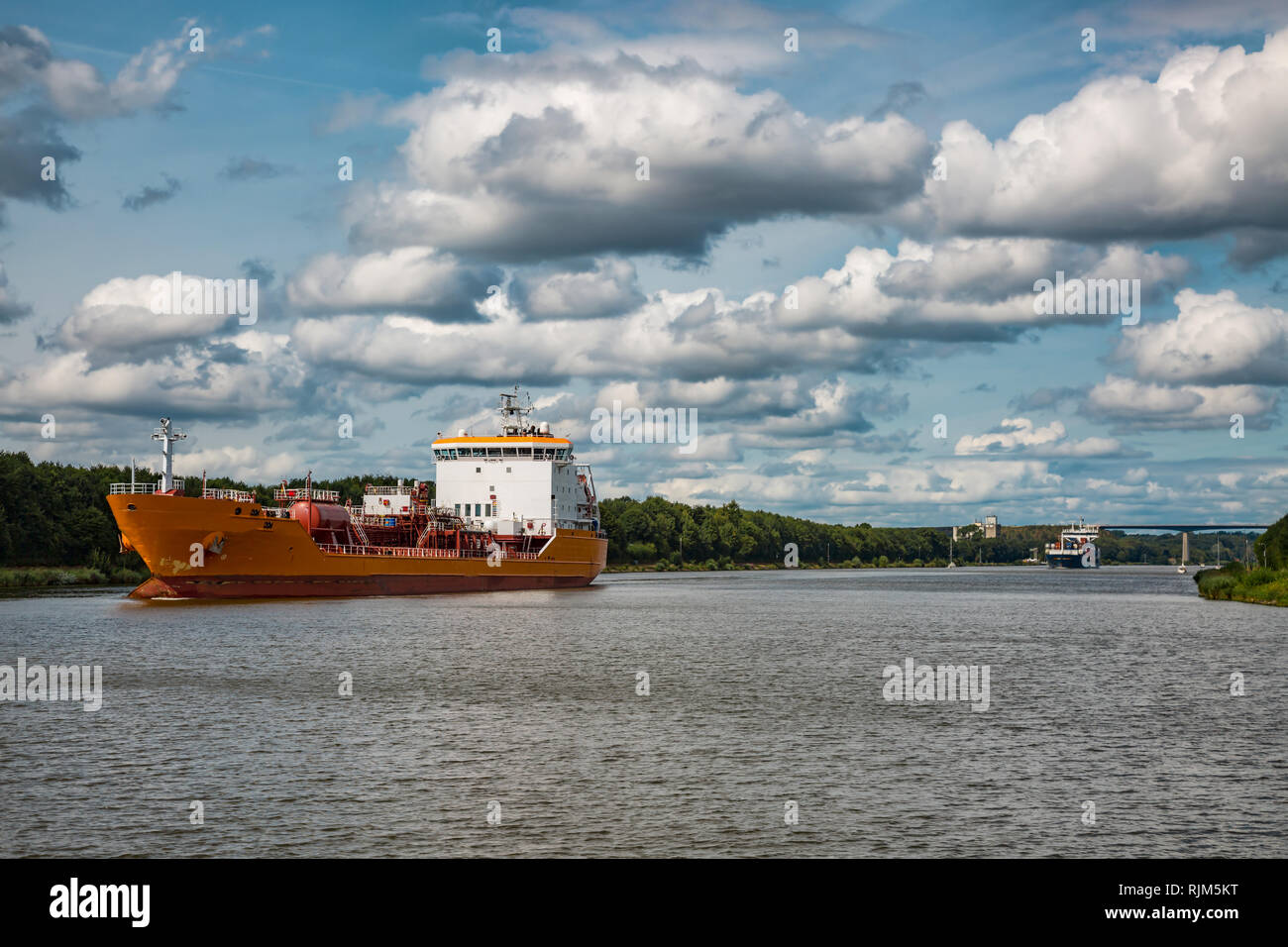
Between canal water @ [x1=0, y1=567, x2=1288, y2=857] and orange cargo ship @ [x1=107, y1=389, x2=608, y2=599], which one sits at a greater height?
orange cargo ship @ [x1=107, y1=389, x2=608, y2=599]

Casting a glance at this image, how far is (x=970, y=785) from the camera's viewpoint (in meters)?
20.9

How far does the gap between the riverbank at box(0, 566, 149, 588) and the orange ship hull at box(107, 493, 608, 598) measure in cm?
3527

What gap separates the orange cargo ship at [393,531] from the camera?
65438 mm

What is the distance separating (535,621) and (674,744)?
38.3 metres

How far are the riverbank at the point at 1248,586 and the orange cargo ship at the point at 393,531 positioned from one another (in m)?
55.9

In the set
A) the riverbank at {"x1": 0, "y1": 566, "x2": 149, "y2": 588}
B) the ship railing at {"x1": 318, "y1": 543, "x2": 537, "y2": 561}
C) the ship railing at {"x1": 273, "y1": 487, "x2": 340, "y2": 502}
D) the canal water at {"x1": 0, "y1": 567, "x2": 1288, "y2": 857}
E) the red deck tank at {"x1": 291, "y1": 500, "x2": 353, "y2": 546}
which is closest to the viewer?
the canal water at {"x1": 0, "y1": 567, "x2": 1288, "y2": 857}

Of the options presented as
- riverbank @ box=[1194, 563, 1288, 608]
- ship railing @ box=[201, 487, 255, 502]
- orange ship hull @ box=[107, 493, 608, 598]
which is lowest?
riverbank @ box=[1194, 563, 1288, 608]

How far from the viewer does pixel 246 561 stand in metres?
68.1

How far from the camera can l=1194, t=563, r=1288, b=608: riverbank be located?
8075cm

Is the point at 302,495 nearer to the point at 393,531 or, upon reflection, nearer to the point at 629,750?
the point at 393,531

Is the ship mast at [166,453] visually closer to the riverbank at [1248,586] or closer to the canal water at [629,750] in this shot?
the canal water at [629,750]

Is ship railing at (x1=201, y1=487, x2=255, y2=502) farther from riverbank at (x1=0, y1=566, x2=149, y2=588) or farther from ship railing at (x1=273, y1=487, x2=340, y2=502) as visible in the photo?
riverbank at (x1=0, y1=566, x2=149, y2=588)

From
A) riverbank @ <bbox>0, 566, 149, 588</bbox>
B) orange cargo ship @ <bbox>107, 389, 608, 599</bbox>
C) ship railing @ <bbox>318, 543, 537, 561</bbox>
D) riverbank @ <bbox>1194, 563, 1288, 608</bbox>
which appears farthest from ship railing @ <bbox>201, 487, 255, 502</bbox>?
riverbank @ <bbox>1194, 563, 1288, 608</bbox>
